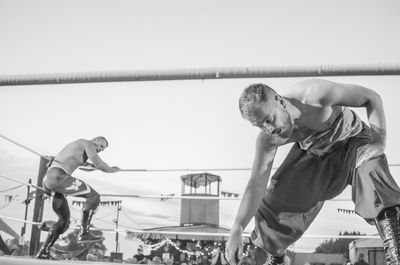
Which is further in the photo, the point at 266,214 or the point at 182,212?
the point at 182,212

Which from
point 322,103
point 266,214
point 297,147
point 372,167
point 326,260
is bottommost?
point 326,260

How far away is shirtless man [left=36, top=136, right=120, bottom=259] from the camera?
366 centimetres

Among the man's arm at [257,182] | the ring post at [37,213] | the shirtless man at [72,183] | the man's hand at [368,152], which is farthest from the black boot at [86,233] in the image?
the man's hand at [368,152]

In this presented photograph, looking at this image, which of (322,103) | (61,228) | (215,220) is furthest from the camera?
(215,220)

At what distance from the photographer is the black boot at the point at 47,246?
10.5 ft

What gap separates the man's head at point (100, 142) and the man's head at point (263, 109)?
9.61 ft

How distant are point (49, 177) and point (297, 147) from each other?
2.70 meters

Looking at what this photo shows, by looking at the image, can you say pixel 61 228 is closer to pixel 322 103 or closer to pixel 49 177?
pixel 49 177

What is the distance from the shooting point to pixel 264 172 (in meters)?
1.76

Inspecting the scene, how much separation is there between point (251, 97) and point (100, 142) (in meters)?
2.98

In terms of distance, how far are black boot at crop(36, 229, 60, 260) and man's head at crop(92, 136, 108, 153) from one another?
0.99 meters

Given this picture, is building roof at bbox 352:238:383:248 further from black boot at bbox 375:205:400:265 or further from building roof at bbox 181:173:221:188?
black boot at bbox 375:205:400:265

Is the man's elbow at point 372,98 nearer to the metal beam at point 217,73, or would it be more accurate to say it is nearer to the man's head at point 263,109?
the man's head at point 263,109

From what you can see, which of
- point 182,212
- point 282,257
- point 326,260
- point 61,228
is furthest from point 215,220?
point 282,257
